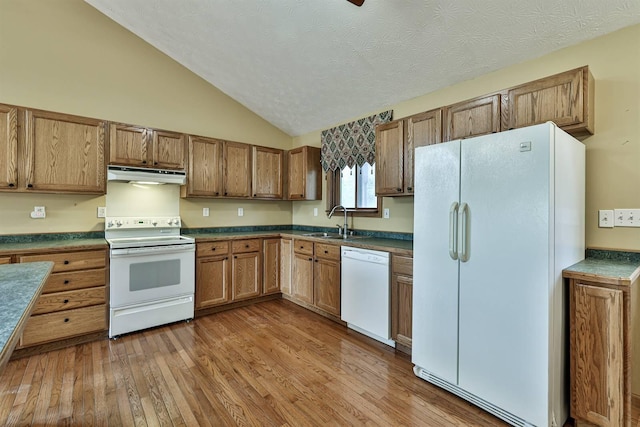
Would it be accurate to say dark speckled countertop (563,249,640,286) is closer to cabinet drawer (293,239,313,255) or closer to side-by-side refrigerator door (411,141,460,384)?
side-by-side refrigerator door (411,141,460,384)

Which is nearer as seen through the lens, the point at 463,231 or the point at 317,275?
the point at 463,231

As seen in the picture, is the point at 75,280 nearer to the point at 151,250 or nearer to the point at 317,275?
the point at 151,250

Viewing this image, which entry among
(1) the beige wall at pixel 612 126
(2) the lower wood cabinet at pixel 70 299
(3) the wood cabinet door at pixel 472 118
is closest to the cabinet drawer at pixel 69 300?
(2) the lower wood cabinet at pixel 70 299

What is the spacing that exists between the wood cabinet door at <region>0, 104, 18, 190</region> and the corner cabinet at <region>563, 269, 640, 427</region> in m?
4.29

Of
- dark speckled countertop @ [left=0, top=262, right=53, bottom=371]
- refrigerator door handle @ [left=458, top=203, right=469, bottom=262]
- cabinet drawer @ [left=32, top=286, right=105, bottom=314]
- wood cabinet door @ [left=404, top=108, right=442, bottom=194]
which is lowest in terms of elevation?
cabinet drawer @ [left=32, top=286, right=105, bottom=314]

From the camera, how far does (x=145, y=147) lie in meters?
3.39

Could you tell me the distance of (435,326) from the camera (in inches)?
85.9

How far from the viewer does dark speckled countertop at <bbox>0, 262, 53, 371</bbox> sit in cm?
84

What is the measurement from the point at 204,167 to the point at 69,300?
6.23 feet

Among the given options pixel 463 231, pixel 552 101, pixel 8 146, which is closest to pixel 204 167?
pixel 8 146

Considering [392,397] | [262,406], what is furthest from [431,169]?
[262,406]

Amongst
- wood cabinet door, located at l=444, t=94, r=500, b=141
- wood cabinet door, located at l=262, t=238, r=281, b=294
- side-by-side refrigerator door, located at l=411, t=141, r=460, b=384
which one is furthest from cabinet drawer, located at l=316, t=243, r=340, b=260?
wood cabinet door, located at l=444, t=94, r=500, b=141

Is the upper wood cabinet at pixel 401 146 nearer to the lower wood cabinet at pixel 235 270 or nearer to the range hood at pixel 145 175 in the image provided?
the lower wood cabinet at pixel 235 270

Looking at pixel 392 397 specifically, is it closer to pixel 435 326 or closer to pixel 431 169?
pixel 435 326
